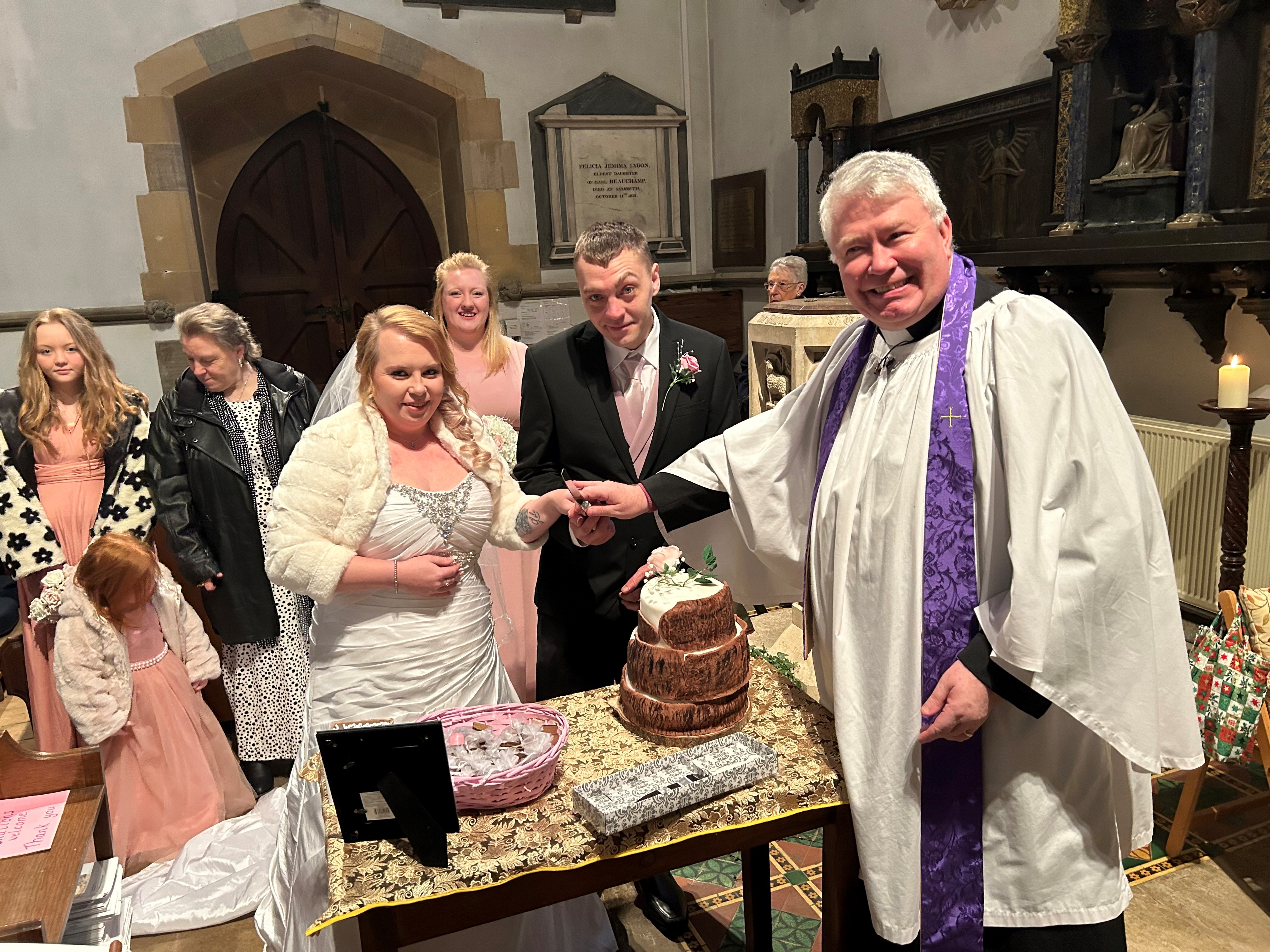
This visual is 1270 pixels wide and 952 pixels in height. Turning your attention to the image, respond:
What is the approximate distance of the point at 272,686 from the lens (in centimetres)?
387

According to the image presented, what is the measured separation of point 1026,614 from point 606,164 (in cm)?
767

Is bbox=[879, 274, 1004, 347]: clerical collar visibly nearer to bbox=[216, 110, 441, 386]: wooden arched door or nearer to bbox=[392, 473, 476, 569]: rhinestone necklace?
bbox=[392, 473, 476, 569]: rhinestone necklace

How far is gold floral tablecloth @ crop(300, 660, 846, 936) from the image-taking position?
151 cm

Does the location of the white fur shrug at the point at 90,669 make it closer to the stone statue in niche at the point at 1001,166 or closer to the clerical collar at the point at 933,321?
the clerical collar at the point at 933,321

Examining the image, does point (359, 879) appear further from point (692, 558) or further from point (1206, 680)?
point (1206, 680)

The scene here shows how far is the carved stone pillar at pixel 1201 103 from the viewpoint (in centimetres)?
392

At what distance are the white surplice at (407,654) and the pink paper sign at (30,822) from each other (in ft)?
1.55

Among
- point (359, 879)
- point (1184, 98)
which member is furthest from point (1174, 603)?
point (1184, 98)

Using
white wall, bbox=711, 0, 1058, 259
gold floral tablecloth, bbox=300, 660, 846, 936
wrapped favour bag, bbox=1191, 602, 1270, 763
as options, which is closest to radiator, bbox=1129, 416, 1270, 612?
wrapped favour bag, bbox=1191, 602, 1270, 763

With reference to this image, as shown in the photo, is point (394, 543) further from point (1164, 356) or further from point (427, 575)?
point (1164, 356)

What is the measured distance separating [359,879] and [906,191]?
1.54 meters

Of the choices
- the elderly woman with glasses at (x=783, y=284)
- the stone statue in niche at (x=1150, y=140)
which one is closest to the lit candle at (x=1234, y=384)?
the stone statue in niche at (x=1150, y=140)

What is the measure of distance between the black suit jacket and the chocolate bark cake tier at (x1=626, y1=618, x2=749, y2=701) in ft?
2.52

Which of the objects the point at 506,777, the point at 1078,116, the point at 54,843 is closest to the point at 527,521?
the point at 506,777
